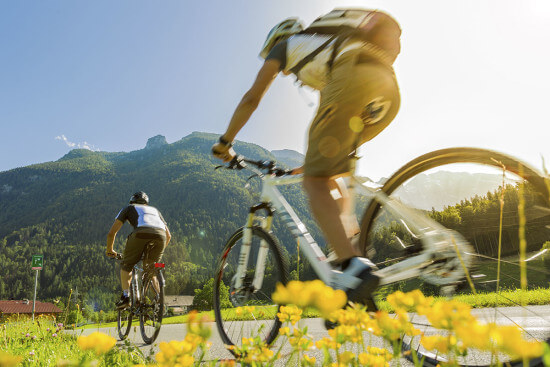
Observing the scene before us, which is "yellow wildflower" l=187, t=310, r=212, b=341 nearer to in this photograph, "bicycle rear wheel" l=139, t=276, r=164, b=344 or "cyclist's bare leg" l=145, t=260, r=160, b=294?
"bicycle rear wheel" l=139, t=276, r=164, b=344

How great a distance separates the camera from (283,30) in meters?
2.00

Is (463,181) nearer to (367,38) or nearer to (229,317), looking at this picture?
(367,38)

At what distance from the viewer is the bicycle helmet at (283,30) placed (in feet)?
6.47

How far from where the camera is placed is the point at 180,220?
531 ft

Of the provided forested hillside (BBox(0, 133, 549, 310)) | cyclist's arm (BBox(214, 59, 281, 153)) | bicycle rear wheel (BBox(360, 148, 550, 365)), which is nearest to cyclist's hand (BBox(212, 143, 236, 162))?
cyclist's arm (BBox(214, 59, 281, 153))

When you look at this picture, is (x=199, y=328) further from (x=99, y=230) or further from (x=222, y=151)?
(x=99, y=230)

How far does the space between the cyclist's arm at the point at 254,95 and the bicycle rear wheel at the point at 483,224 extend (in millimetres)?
935

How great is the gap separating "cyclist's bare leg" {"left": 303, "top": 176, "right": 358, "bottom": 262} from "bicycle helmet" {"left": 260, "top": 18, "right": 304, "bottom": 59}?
0.89 meters

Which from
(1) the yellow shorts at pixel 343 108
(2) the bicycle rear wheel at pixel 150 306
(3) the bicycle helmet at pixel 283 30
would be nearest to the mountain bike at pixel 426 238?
(1) the yellow shorts at pixel 343 108

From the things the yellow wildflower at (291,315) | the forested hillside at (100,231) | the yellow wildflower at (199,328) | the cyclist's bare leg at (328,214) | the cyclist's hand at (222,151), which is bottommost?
the forested hillside at (100,231)

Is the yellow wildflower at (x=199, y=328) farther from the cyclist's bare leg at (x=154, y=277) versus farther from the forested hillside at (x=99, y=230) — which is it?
the forested hillside at (x=99, y=230)

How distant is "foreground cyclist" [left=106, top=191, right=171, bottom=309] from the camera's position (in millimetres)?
4758

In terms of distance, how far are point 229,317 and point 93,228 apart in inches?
6730

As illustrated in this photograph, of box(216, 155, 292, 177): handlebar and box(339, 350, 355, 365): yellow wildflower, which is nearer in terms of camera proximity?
box(339, 350, 355, 365): yellow wildflower
